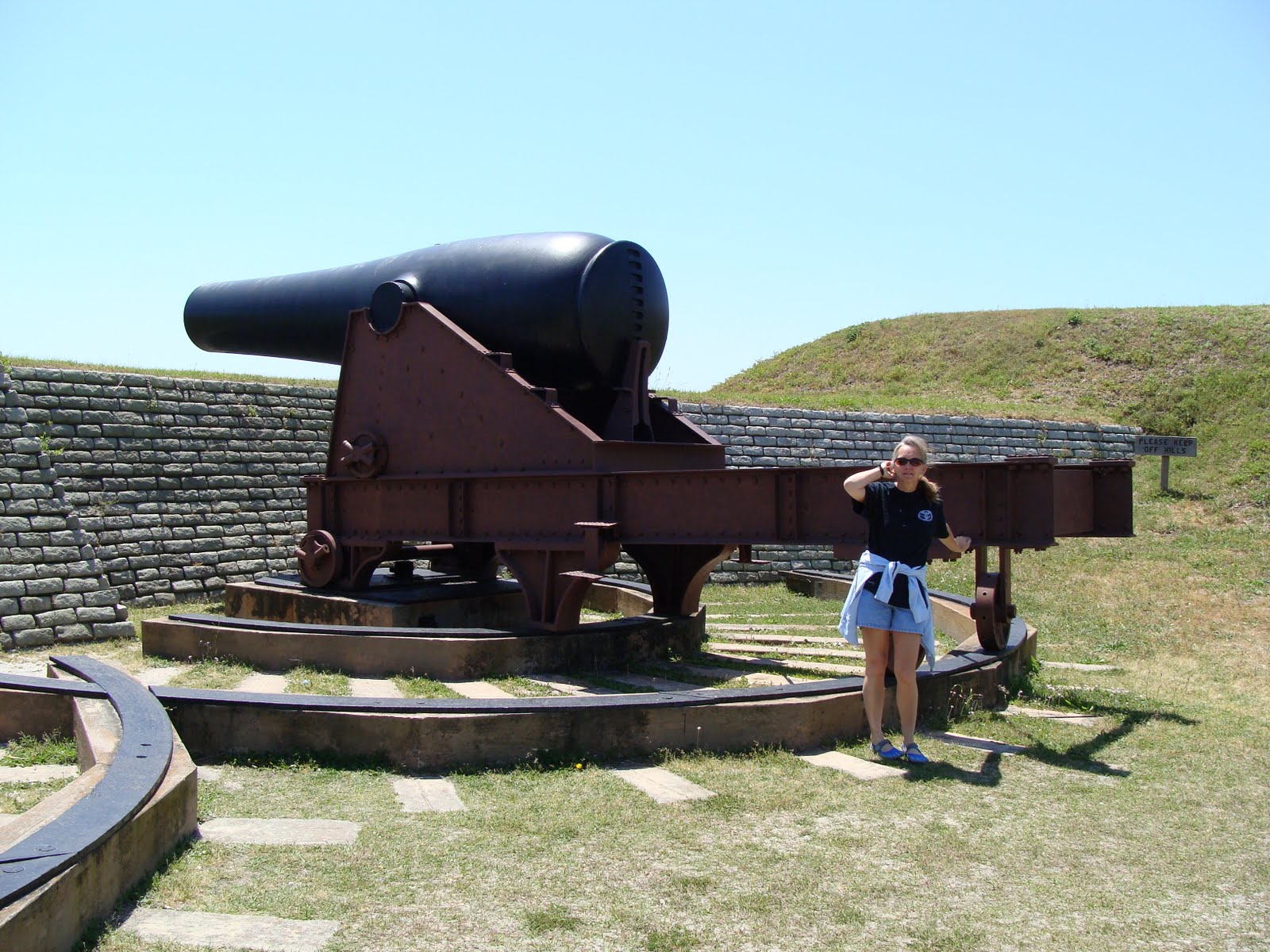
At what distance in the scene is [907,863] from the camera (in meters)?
3.47

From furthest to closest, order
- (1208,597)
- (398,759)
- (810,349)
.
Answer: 1. (810,349)
2. (1208,597)
3. (398,759)

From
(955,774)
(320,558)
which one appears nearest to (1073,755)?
(955,774)

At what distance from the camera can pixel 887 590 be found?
4.84 meters

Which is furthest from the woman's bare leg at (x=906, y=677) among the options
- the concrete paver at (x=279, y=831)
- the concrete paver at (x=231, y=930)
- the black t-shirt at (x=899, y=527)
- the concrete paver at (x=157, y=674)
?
the concrete paver at (x=157, y=674)

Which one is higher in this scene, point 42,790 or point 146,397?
point 146,397

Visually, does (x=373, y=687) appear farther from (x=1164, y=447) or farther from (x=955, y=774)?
(x=1164, y=447)

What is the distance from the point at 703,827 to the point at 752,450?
34.1ft

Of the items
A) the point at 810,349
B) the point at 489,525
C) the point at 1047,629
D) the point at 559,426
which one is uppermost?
the point at 810,349

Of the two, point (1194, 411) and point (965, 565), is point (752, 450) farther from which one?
point (1194, 411)

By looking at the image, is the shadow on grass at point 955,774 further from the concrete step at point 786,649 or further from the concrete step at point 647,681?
the concrete step at point 786,649

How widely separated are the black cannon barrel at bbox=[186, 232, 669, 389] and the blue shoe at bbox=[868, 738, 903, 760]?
331cm

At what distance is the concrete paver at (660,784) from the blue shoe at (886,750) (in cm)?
90

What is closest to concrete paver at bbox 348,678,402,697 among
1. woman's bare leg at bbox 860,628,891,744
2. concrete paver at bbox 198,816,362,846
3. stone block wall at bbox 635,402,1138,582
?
concrete paver at bbox 198,816,362,846

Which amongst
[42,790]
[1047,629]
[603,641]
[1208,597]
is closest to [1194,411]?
[1208,597]
